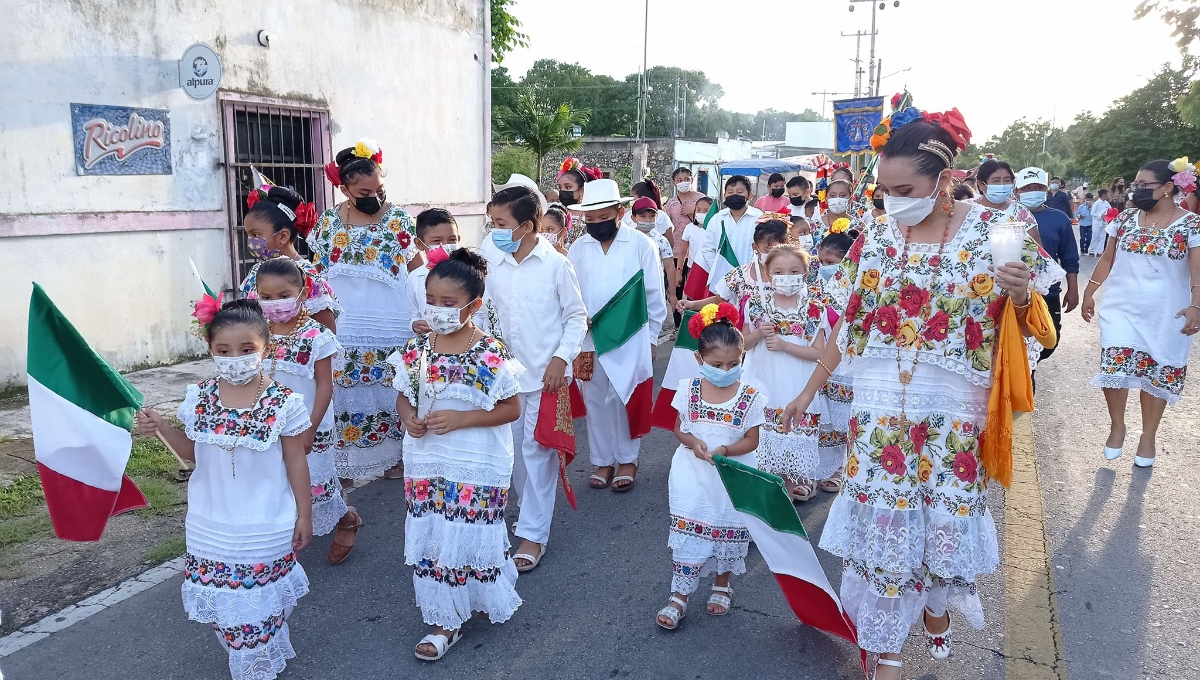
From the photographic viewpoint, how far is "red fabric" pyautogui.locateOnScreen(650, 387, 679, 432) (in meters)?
5.16

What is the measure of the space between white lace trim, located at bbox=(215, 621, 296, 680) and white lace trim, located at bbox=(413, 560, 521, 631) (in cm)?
53

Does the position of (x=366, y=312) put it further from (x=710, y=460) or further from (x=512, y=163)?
(x=512, y=163)

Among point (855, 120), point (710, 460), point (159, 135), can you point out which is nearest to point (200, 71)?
point (159, 135)

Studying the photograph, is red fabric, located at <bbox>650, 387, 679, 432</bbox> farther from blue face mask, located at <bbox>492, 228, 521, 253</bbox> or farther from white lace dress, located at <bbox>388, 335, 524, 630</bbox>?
white lace dress, located at <bbox>388, 335, 524, 630</bbox>

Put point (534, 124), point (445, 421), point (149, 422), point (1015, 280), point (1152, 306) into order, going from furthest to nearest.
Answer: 1. point (534, 124)
2. point (1152, 306)
3. point (445, 421)
4. point (149, 422)
5. point (1015, 280)

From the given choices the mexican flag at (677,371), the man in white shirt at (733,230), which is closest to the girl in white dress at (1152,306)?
the mexican flag at (677,371)

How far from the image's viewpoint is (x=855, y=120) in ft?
48.1

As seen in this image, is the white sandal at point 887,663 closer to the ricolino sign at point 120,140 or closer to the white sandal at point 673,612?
the white sandal at point 673,612

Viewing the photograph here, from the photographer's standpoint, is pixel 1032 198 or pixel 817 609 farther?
pixel 1032 198

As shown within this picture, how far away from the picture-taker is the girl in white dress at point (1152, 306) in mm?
5871

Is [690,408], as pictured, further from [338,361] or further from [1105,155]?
[1105,155]

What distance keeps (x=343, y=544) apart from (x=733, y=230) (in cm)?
548

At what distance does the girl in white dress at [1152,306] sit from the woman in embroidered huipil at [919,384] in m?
3.56

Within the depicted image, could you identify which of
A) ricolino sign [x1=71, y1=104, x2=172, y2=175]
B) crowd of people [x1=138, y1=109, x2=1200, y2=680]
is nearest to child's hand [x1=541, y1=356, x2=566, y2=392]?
crowd of people [x1=138, y1=109, x2=1200, y2=680]
